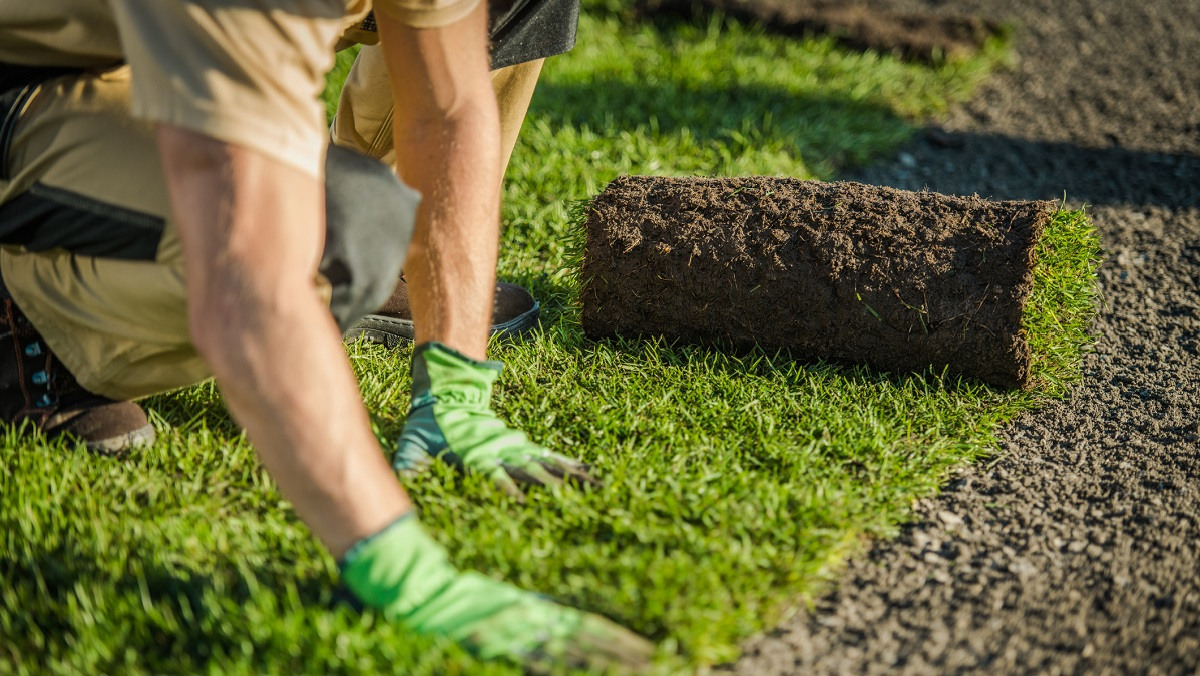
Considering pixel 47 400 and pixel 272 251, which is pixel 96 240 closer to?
pixel 47 400

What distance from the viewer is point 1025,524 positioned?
2.20 meters

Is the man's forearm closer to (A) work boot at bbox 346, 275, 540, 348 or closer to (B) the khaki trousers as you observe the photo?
(B) the khaki trousers

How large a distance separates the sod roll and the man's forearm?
1.28 metres

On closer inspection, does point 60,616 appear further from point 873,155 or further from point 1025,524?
point 873,155

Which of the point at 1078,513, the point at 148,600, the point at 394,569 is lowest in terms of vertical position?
the point at 1078,513

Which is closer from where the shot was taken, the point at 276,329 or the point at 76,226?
the point at 276,329

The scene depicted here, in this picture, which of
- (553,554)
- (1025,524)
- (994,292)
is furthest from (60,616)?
(994,292)

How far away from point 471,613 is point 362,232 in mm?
791

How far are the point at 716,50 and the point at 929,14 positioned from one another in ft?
4.82

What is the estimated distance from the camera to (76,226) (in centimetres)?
196

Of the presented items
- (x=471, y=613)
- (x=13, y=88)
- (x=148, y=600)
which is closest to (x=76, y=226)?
(x=13, y=88)

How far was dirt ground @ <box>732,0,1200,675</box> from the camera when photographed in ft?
5.99

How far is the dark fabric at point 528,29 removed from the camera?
8.75 ft

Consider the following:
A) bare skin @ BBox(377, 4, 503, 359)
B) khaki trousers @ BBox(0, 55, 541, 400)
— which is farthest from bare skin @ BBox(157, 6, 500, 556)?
bare skin @ BBox(377, 4, 503, 359)
